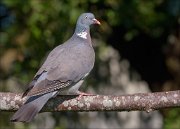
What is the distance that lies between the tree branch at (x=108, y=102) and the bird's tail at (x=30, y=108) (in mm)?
56

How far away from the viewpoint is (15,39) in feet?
20.9

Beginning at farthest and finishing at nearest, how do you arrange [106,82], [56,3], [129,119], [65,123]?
[129,119]
[106,82]
[65,123]
[56,3]

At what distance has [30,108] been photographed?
13.6 ft

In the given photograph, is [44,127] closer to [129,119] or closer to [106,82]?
[106,82]

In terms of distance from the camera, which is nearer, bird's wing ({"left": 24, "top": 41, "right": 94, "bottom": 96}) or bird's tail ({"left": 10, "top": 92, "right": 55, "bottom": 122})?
bird's tail ({"left": 10, "top": 92, "right": 55, "bottom": 122})

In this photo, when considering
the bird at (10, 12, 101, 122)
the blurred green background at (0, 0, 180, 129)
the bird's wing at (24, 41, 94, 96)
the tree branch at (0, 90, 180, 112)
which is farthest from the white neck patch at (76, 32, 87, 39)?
the blurred green background at (0, 0, 180, 129)

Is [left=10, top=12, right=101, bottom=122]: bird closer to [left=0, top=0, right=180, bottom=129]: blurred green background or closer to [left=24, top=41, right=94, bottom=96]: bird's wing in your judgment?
[left=24, top=41, right=94, bottom=96]: bird's wing

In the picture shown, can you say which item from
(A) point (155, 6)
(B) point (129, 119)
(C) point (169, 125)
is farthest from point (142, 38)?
(B) point (129, 119)

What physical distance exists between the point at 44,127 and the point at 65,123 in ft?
0.88

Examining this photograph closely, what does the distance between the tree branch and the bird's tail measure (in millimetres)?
56

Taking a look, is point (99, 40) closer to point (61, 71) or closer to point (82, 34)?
point (82, 34)

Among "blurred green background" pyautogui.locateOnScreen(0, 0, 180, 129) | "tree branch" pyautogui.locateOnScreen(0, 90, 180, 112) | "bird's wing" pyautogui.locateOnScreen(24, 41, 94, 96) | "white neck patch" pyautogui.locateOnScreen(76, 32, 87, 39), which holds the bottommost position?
"blurred green background" pyautogui.locateOnScreen(0, 0, 180, 129)

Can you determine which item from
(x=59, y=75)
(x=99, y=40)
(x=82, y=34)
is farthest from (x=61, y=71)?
(x=99, y=40)

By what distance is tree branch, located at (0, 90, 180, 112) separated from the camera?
4140mm
